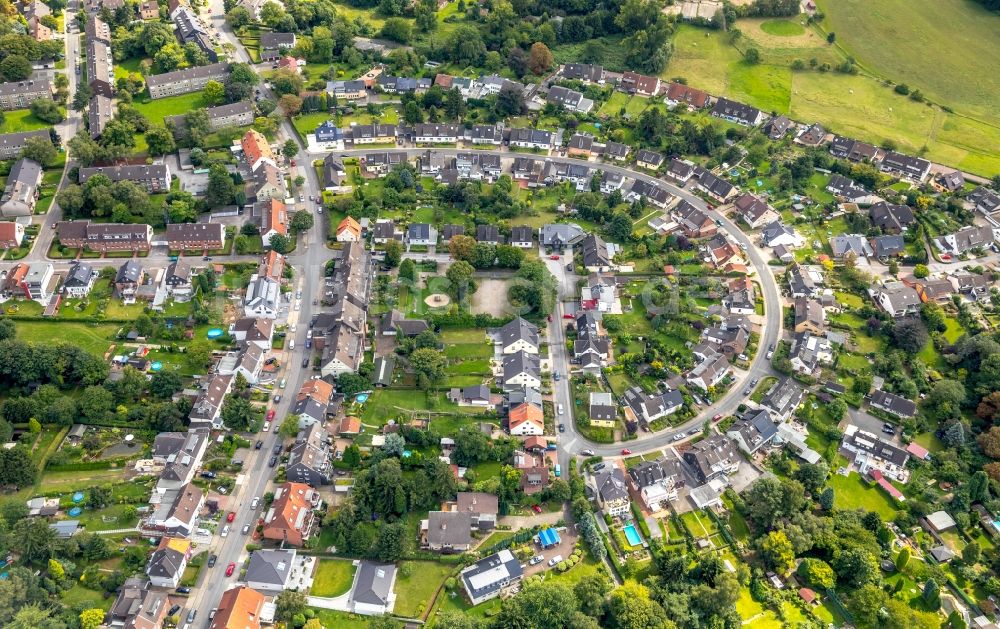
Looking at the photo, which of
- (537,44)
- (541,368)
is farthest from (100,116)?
(541,368)

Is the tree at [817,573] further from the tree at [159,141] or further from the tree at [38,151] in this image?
the tree at [38,151]

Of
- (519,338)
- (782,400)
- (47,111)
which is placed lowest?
(782,400)

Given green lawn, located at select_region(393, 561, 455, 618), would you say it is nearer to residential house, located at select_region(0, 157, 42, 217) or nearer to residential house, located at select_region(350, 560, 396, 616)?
residential house, located at select_region(350, 560, 396, 616)

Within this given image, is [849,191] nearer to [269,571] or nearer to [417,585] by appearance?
[417,585]

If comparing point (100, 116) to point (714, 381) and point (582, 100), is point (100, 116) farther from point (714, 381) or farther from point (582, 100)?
point (714, 381)

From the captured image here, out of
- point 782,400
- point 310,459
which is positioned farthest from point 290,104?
point 782,400

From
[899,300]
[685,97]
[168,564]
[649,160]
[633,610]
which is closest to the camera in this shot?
[633,610]
